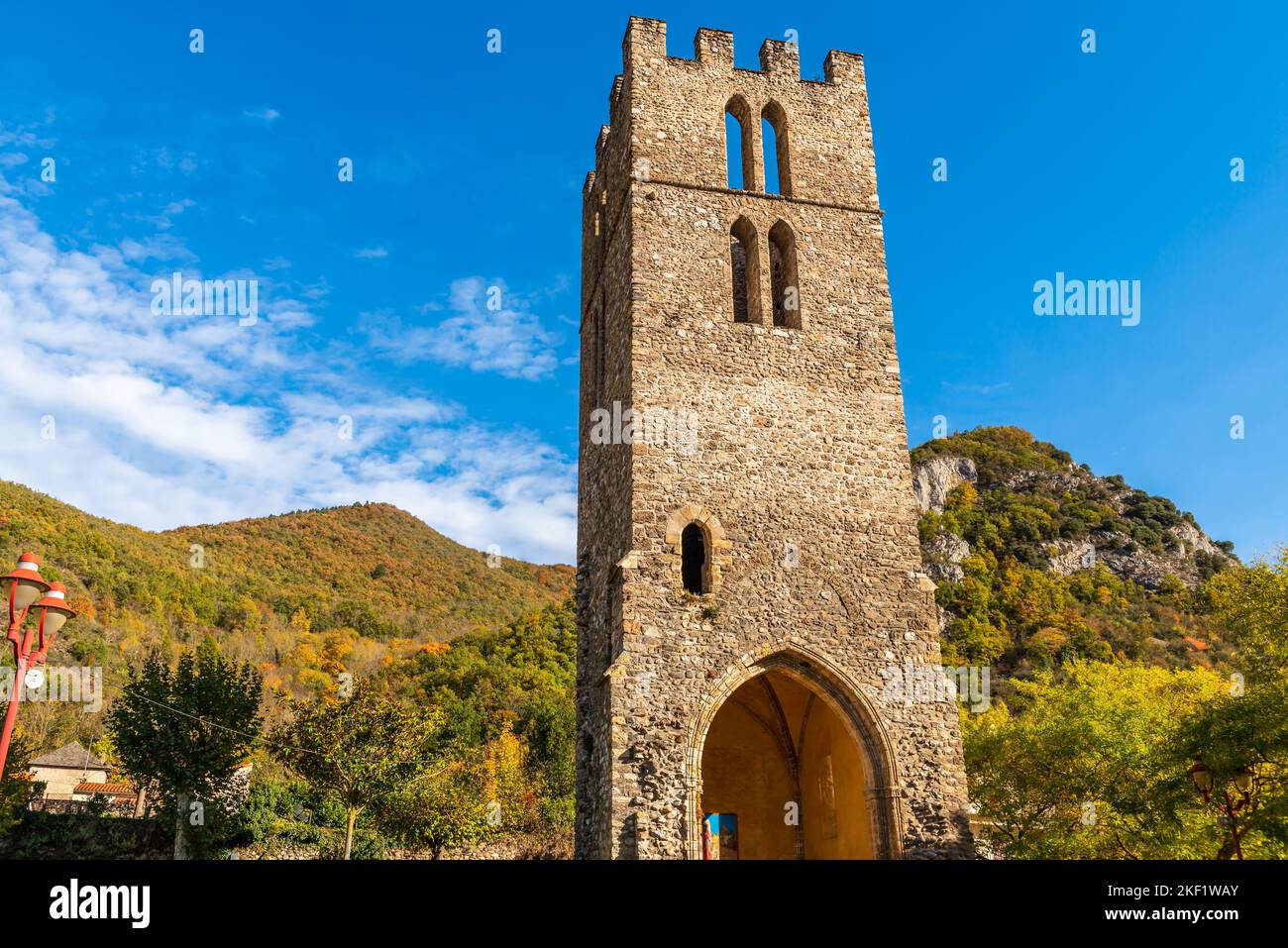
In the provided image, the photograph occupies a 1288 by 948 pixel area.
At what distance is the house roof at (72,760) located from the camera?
36.3 m

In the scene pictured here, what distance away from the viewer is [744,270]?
691 inches

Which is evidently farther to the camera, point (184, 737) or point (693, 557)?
point (184, 737)

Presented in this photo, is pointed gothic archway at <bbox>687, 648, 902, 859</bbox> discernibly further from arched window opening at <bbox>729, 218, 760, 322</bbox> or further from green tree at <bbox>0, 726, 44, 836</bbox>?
green tree at <bbox>0, 726, 44, 836</bbox>

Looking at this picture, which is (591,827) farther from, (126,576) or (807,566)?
(126,576)

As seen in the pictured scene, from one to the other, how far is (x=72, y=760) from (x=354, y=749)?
19.1m

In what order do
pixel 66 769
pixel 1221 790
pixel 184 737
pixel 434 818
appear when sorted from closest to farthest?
pixel 1221 790, pixel 184 737, pixel 434 818, pixel 66 769

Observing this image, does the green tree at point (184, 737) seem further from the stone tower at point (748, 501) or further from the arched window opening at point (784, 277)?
the arched window opening at point (784, 277)

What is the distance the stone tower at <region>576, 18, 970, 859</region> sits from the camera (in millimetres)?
13453

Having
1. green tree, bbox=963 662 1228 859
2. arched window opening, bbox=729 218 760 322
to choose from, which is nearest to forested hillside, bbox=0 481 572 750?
arched window opening, bbox=729 218 760 322

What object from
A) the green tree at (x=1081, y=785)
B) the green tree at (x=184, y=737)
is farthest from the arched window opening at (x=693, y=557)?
the green tree at (x=184, y=737)

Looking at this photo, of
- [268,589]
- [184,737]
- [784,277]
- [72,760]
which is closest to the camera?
[784,277]

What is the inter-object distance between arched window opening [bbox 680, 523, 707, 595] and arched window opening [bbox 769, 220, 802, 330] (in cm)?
411

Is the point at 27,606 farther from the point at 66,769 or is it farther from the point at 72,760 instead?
the point at 72,760

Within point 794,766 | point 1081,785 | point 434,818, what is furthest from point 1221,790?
point 434,818
